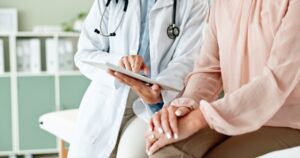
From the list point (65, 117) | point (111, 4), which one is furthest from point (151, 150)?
point (65, 117)

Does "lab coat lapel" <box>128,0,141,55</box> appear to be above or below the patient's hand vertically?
above

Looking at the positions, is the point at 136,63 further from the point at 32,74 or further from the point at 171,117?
the point at 32,74

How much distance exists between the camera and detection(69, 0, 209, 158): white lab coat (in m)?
1.74

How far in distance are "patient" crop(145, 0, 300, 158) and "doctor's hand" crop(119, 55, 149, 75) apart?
0.72 ft

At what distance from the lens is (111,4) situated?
184 cm

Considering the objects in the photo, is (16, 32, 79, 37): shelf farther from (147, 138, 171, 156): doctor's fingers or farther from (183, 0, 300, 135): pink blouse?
(147, 138, 171, 156): doctor's fingers

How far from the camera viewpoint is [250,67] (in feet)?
4.31

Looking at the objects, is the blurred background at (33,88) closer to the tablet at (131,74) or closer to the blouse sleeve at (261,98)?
the tablet at (131,74)

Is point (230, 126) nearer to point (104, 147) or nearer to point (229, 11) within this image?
point (229, 11)

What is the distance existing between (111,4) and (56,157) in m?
2.09

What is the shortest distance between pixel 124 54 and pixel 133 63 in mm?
183

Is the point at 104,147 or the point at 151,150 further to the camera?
the point at 104,147

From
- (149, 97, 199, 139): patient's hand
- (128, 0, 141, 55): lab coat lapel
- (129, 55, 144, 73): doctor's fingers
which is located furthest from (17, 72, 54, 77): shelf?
(149, 97, 199, 139): patient's hand

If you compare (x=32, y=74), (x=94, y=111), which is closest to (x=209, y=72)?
(x=94, y=111)
